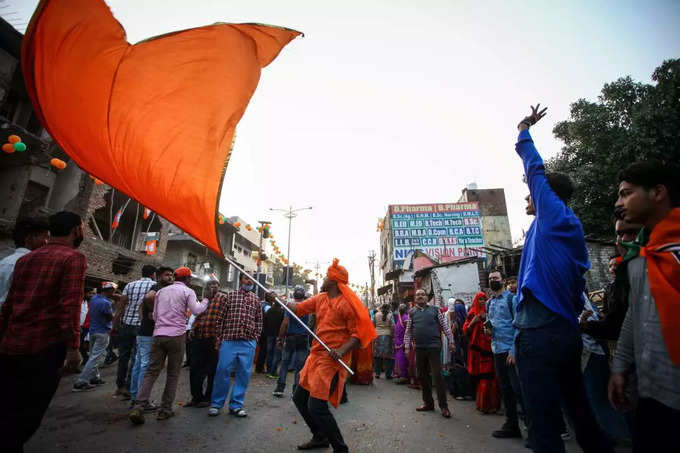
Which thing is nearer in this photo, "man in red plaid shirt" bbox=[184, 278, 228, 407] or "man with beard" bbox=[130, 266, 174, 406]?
"man with beard" bbox=[130, 266, 174, 406]

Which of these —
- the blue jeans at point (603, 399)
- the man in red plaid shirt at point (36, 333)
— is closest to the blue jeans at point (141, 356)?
the man in red plaid shirt at point (36, 333)

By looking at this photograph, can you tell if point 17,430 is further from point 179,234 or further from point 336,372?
point 179,234

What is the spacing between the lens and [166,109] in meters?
2.76

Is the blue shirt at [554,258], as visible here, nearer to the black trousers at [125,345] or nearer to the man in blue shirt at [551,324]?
the man in blue shirt at [551,324]

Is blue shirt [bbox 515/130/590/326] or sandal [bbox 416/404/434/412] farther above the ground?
blue shirt [bbox 515/130/590/326]

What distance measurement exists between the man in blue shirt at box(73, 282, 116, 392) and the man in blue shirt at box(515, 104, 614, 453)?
712 cm

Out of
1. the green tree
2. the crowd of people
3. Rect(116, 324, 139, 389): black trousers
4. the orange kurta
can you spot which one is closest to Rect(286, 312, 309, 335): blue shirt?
the crowd of people

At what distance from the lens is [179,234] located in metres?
26.4

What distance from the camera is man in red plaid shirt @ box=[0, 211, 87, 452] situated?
87.5 inches

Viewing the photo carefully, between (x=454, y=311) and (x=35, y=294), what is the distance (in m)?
7.85

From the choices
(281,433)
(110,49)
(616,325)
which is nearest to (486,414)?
(281,433)

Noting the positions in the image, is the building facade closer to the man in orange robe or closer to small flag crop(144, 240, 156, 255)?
small flag crop(144, 240, 156, 255)

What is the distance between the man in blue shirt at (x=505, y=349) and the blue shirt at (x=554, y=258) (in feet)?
7.05

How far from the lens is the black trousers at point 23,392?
2.16 m
